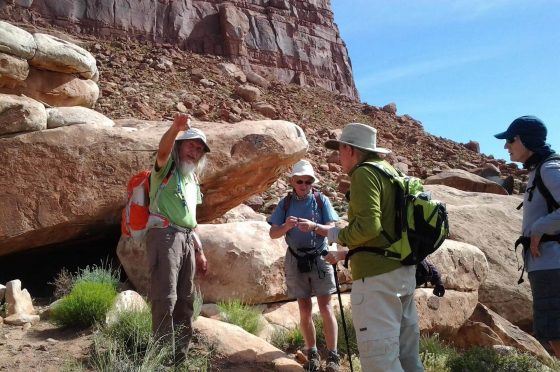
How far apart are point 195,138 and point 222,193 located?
3835 millimetres

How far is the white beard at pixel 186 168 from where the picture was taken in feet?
15.7

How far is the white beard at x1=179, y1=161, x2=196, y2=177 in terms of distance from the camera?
4773 millimetres

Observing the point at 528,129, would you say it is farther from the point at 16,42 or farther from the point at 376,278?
the point at 16,42

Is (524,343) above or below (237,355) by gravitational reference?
below

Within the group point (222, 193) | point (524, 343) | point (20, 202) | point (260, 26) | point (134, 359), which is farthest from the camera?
point (260, 26)

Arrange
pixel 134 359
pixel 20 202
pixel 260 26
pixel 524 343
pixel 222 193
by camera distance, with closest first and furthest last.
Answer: pixel 134 359 < pixel 20 202 < pixel 524 343 < pixel 222 193 < pixel 260 26

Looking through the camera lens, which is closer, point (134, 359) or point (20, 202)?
point (134, 359)

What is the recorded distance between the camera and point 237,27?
133 ft

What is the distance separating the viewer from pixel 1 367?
4895 mm

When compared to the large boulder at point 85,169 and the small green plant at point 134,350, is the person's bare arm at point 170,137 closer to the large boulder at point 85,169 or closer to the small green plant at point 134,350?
the small green plant at point 134,350

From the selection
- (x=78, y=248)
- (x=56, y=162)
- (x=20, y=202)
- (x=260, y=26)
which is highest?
(x=260, y=26)

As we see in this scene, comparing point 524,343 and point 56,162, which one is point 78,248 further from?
point 524,343

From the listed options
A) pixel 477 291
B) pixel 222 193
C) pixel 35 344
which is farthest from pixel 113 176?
pixel 477 291

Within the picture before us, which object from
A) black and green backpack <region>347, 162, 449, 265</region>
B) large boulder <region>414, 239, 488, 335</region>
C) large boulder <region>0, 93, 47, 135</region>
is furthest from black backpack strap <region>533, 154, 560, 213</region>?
large boulder <region>0, 93, 47, 135</region>
